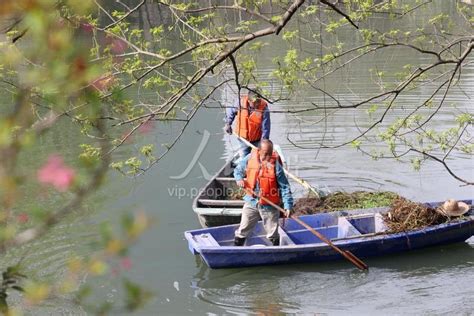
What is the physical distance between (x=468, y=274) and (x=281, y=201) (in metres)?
2.38

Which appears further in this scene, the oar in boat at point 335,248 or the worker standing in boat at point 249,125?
the worker standing in boat at point 249,125

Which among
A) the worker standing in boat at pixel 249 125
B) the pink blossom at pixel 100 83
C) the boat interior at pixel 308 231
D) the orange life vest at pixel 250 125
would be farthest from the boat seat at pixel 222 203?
the pink blossom at pixel 100 83

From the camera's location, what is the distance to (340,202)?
979 centimetres

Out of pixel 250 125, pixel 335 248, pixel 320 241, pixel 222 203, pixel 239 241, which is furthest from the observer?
pixel 250 125

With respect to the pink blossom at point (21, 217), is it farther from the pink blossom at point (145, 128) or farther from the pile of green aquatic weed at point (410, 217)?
the pile of green aquatic weed at point (410, 217)

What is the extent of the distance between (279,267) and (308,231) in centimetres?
69

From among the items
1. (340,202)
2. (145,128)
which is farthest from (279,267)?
(145,128)

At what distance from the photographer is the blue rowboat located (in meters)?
8.01

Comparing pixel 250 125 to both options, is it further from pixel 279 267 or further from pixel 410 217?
pixel 410 217

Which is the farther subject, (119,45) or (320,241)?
(320,241)

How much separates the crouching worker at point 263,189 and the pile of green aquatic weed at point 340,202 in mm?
1310

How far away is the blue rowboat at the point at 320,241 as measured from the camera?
801 centimetres

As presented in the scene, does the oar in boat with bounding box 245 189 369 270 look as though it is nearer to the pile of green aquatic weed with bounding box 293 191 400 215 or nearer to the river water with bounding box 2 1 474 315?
the river water with bounding box 2 1 474 315

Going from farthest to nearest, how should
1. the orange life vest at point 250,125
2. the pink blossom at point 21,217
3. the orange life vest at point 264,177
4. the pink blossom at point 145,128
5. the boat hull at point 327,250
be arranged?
1. the orange life vest at point 250,125
2. the boat hull at point 327,250
3. the orange life vest at point 264,177
4. the pink blossom at point 145,128
5. the pink blossom at point 21,217
